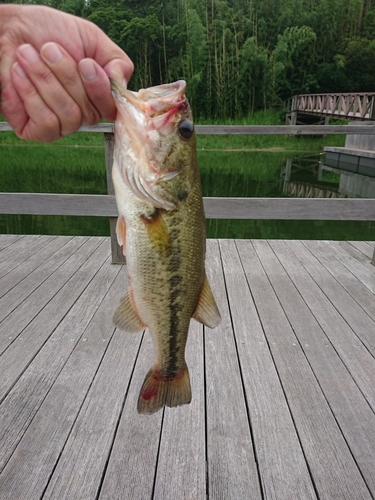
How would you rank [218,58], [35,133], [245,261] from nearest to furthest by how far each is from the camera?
[35,133] → [245,261] → [218,58]

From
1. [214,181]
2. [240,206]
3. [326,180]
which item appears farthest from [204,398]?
[326,180]

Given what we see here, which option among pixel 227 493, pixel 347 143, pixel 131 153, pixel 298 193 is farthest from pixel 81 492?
pixel 347 143

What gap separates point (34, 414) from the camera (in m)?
2.03

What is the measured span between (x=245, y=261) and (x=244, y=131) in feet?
3.78

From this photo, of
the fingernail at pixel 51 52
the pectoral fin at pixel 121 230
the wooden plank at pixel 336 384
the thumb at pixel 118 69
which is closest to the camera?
the fingernail at pixel 51 52

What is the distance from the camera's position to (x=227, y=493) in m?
1.68

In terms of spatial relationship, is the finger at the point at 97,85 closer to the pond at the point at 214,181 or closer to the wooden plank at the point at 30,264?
the wooden plank at the point at 30,264

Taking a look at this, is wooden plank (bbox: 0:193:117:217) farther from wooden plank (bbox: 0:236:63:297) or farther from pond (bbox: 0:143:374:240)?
pond (bbox: 0:143:374:240)

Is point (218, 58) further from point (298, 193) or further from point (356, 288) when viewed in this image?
point (356, 288)

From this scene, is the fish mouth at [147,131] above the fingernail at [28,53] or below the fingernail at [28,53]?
below

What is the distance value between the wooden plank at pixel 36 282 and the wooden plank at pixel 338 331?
77.5 inches

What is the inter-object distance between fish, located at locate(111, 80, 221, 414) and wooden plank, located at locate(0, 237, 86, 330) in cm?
200

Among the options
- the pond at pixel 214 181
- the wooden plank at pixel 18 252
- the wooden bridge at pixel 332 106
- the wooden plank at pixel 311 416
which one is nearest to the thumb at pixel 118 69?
the wooden plank at pixel 311 416

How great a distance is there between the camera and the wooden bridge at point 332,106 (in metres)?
17.0
